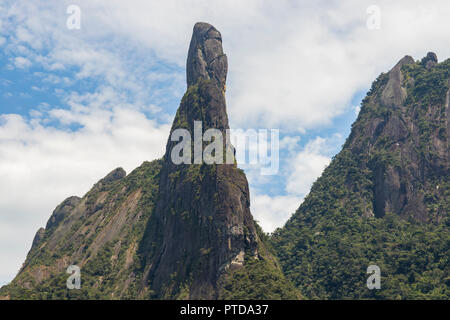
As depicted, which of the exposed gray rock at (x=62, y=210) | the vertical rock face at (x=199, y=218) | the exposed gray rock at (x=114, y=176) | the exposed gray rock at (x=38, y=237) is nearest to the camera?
the vertical rock face at (x=199, y=218)

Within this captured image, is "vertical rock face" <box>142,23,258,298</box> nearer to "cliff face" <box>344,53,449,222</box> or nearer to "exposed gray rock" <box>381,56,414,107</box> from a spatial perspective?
"cliff face" <box>344,53,449,222</box>

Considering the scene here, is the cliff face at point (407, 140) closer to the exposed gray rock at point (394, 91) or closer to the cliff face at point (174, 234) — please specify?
the exposed gray rock at point (394, 91)

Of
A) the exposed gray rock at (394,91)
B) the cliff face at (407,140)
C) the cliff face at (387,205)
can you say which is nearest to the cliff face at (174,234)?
the cliff face at (387,205)

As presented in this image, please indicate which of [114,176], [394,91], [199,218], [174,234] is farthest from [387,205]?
[114,176]

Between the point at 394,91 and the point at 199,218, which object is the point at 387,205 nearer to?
the point at 394,91
